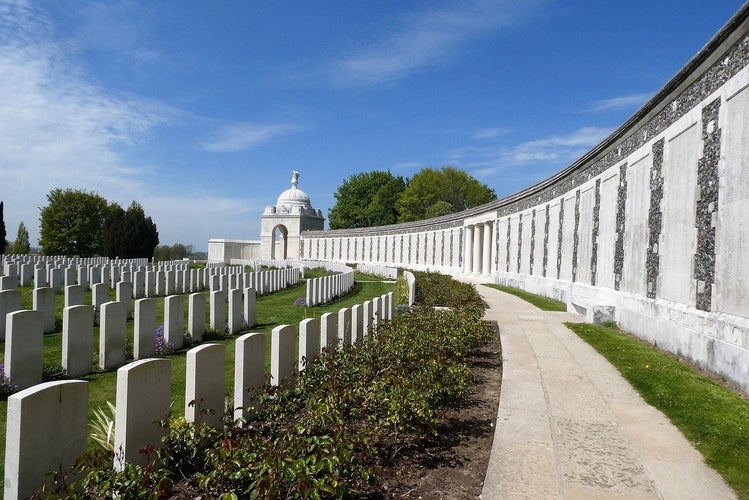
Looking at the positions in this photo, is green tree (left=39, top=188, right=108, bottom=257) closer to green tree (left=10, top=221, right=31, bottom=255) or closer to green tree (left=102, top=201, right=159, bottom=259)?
green tree (left=102, top=201, right=159, bottom=259)

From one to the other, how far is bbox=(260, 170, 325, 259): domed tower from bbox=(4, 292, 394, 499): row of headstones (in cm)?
6275

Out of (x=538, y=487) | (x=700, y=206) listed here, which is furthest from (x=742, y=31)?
(x=538, y=487)

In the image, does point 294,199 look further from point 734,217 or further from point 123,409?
point 123,409

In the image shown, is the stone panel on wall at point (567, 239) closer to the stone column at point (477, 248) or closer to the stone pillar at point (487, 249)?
the stone pillar at point (487, 249)

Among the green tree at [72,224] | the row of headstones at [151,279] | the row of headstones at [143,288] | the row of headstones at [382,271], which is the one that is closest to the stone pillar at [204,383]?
the row of headstones at [143,288]

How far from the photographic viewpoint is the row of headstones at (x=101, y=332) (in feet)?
20.1

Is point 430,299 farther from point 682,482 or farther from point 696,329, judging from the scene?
point 682,482

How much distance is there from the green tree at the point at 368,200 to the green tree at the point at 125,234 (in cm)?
3294

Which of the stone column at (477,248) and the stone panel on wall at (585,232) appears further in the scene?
the stone column at (477,248)

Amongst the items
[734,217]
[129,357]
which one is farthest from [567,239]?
[129,357]

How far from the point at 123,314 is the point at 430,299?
7.84 metres

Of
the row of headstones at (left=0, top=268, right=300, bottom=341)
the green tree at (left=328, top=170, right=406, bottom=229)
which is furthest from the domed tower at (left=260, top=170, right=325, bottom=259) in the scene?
the row of headstones at (left=0, top=268, right=300, bottom=341)

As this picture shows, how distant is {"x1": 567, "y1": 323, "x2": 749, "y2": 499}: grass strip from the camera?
4.20m

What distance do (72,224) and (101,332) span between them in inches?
1833
